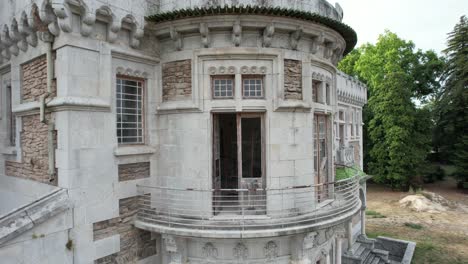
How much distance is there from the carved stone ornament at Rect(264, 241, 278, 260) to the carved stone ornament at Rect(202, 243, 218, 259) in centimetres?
114

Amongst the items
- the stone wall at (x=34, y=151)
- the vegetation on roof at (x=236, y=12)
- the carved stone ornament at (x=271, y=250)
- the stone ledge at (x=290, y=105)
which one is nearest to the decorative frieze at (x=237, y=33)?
the vegetation on roof at (x=236, y=12)

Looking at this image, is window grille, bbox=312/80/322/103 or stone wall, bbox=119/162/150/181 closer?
stone wall, bbox=119/162/150/181

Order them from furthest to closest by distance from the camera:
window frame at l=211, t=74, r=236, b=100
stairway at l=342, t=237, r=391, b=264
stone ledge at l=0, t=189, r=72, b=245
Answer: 1. stairway at l=342, t=237, r=391, b=264
2. window frame at l=211, t=74, r=236, b=100
3. stone ledge at l=0, t=189, r=72, b=245

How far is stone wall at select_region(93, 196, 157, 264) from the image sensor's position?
271 inches

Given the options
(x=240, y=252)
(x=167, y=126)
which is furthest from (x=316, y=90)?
(x=240, y=252)

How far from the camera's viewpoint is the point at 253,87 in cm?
770

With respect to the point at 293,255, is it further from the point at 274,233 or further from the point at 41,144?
the point at 41,144

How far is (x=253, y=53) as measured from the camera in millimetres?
7418

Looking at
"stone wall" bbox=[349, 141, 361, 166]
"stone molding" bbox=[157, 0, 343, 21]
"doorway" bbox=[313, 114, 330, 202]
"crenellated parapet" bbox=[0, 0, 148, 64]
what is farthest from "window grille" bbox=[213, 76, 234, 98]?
"stone wall" bbox=[349, 141, 361, 166]

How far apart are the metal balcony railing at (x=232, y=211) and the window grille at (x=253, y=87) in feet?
7.45

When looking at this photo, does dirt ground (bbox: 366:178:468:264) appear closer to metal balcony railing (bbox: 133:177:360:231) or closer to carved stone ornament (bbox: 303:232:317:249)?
carved stone ornament (bbox: 303:232:317:249)

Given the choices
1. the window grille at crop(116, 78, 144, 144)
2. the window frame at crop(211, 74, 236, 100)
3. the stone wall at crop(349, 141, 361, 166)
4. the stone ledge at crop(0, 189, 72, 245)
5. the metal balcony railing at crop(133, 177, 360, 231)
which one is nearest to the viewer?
the stone ledge at crop(0, 189, 72, 245)

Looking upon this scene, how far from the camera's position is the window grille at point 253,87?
7680mm

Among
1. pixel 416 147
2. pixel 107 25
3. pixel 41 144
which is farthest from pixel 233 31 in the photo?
pixel 416 147
